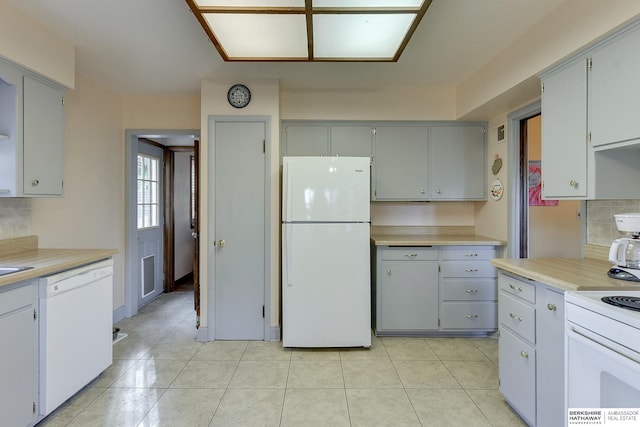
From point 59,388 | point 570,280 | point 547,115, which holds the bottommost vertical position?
point 59,388

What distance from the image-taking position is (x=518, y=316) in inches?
70.8

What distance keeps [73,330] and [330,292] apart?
5.91 ft

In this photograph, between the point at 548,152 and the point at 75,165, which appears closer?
the point at 548,152

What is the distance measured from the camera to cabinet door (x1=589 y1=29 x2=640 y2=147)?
145 centimetres

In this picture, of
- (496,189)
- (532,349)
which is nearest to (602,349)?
(532,349)

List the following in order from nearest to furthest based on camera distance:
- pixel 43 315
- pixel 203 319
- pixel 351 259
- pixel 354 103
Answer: pixel 43 315
pixel 351 259
pixel 203 319
pixel 354 103

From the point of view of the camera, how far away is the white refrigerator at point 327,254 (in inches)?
107

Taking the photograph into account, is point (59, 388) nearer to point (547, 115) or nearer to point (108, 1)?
point (108, 1)

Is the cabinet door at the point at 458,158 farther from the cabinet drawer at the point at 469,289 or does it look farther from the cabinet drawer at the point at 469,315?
the cabinet drawer at the point at 469,315

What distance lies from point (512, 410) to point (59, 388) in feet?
8.95

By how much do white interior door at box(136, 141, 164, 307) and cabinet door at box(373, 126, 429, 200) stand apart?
112 inches

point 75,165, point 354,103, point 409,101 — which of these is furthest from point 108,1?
point 409,101

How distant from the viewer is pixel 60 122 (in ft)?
7.47

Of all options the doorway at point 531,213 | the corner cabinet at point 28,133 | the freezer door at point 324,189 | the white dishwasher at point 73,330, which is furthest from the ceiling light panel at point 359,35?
the white dishwasher at point 73,330
